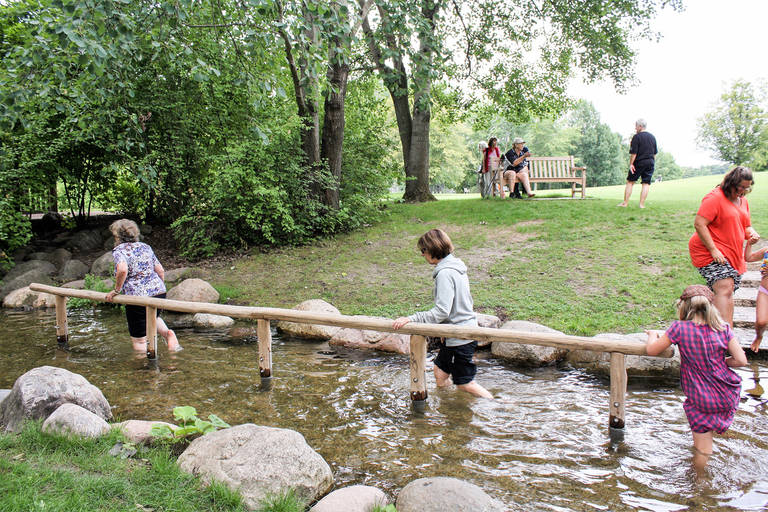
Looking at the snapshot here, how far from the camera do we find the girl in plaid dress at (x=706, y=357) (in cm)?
362

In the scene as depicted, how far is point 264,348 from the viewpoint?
5824 millimetres

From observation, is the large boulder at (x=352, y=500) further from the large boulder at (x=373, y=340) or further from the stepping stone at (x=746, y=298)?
the stepping stone at (x=746, y=298)

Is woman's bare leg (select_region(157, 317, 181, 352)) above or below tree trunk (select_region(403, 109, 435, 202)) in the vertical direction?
below

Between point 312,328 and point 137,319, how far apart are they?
8.24 feet

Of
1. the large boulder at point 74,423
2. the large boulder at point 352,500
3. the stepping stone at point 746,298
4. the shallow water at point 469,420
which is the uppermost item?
the stepping stone at point 746,298

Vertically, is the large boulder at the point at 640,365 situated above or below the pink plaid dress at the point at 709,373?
below

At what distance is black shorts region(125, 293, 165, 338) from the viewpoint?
269 inches

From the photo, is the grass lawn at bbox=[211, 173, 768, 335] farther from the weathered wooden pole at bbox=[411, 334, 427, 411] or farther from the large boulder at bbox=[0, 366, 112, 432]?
the large boulder at bbox=[0, 366, 112, 432]

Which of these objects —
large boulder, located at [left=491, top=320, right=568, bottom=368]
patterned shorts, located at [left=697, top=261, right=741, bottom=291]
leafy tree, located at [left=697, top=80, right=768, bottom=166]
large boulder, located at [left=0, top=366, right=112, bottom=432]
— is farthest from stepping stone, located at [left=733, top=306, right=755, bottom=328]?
leafy tree, located at [left=697, top=80, right=768, bottom=166]

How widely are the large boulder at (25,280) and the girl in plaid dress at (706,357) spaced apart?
13.1 metres

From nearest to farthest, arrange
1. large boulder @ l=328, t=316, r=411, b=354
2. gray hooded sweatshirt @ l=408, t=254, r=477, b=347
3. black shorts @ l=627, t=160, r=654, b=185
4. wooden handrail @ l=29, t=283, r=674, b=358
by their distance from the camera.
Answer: wooden handrail @ l=29, t=283, r=674, b=358
gray hooded sweatshirt @ l=408, t=254, r=477, b=347
large boulder @ l=328, t=316, r=411, b=354
black shorts @ l=627, t=160, r=654, b=185

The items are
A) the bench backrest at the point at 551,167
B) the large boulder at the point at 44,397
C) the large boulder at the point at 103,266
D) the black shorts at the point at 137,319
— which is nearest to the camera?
the large boulder at the point at 44,397

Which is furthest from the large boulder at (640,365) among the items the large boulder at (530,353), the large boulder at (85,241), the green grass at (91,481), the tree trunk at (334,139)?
the large boulder at (85,241)

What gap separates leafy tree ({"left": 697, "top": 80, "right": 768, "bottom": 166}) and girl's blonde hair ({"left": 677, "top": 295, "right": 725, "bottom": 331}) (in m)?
57.6
